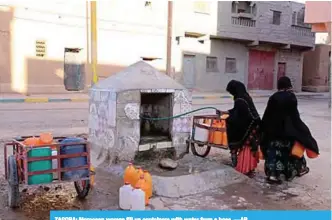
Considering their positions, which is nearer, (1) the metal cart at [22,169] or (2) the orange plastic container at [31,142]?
(1) the metal cart at [22,169]

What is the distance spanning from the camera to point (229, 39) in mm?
24703

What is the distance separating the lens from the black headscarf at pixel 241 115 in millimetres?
5574

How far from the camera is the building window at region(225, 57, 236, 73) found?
82.8ft

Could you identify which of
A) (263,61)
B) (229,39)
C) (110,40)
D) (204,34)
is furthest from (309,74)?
(110,40)

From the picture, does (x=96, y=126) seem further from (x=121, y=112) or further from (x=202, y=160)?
(x=202, y=160)

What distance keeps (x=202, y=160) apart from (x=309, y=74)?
92.6 ft

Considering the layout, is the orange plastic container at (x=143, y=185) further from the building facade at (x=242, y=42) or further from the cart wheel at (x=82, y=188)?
the building facade at (x=242, y=42)

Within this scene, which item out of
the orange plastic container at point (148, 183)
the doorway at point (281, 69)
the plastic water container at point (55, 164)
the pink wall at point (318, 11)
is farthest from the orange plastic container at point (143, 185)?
the doorway at point (281, 69)

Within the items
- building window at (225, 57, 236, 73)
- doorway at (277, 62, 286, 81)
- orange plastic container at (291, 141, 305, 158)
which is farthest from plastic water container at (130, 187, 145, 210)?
doorway at (277, 62, 286, 81)

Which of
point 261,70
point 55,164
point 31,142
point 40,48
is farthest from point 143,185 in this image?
point 261,70

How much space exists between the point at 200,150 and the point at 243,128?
4.79 ft

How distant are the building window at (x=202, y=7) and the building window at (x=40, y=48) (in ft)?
27.2

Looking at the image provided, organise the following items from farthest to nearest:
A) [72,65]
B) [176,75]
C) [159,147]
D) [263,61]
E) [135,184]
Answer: [263,61] → [176,75] → [72,65] → [159,147] → [135,184]

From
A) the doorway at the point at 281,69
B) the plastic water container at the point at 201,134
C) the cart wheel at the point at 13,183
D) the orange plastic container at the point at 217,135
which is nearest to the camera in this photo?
the cart wheel at the point at 13,183
